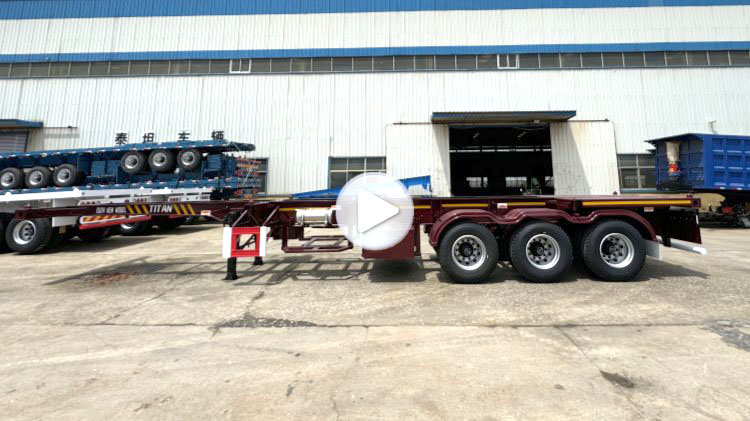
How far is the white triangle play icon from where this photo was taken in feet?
18.0

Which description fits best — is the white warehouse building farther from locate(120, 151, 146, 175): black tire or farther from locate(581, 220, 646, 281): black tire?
locate(581, 220, 646, 281): black tire

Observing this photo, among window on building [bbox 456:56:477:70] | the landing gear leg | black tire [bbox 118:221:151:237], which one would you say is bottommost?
the landing gear leg

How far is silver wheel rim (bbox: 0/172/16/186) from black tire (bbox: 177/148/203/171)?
5979 mm

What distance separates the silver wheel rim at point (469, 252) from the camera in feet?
16.7

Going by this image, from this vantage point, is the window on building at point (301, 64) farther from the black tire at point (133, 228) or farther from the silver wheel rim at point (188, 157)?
the black tire at point (133, 228)

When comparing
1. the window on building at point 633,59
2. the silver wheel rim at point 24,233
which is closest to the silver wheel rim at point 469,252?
the silver wheel rim at point 24,233

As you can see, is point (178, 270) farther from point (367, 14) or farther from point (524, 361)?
point (367, 14)

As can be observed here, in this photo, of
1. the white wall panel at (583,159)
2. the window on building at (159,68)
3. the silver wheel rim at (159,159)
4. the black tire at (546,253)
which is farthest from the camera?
the window on building at (159,68)

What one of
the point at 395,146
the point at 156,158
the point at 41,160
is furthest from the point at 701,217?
the point at 41,160

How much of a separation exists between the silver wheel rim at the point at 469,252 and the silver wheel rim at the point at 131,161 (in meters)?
13.0

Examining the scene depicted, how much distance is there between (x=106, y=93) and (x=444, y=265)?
868 inches

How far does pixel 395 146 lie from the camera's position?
15742 millimetres
